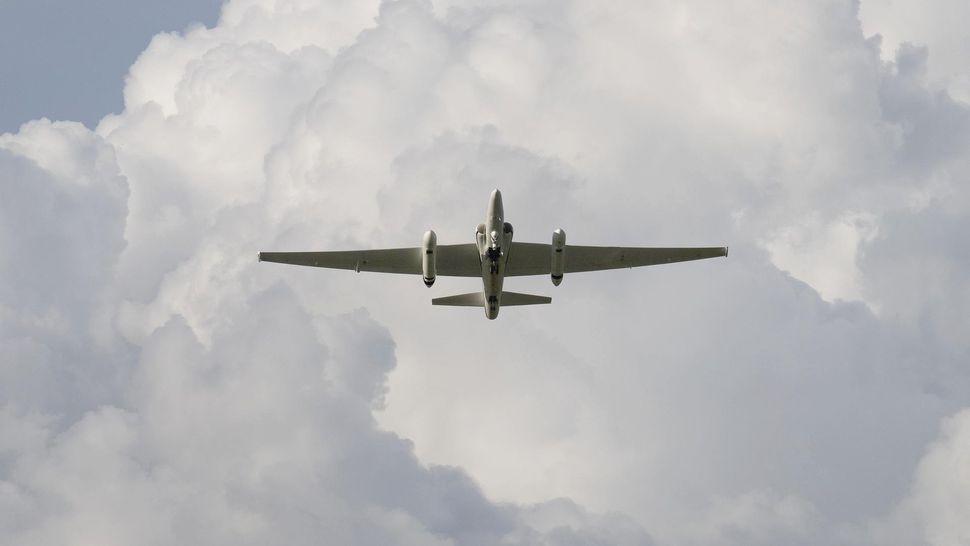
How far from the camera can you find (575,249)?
94.2 meters

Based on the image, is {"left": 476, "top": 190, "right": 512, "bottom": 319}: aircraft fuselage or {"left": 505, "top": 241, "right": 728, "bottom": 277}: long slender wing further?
{"left": 505, "top": 241, "right": 728, "bottom": 277}: long slender wing

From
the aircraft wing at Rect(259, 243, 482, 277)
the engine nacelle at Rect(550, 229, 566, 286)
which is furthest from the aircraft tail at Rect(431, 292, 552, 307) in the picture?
the aircraft wing at Rect(259, 243, 482, 277)

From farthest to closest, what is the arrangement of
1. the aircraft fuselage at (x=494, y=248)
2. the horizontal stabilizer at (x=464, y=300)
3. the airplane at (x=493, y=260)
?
the horizontal stabilizer at (x=464, y=300), the airplane at (x=493, y=260), the aircraft fuselage at (x=494, y=248)

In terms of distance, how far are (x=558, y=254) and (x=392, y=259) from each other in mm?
12334

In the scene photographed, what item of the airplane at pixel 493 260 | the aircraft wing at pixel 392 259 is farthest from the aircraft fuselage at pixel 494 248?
the aircraft wing at pixel 392 259

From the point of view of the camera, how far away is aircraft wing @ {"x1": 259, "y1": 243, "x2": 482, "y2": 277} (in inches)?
3676

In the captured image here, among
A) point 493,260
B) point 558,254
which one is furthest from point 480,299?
point 558,254

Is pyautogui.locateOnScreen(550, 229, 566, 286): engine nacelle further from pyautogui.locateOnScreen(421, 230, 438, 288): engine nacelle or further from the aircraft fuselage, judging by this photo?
pyautogui.locateOnScreen(421, 230, 438, 288): engine nacelle

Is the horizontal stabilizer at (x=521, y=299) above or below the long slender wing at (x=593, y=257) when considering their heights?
below

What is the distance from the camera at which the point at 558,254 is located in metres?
90.2

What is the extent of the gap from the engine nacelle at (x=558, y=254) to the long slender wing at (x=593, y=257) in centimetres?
156

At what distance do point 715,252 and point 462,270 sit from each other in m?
17.9

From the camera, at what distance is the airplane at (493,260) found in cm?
8994

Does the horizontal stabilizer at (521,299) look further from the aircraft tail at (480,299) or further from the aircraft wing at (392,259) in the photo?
the aircraft wing at (392,259)
